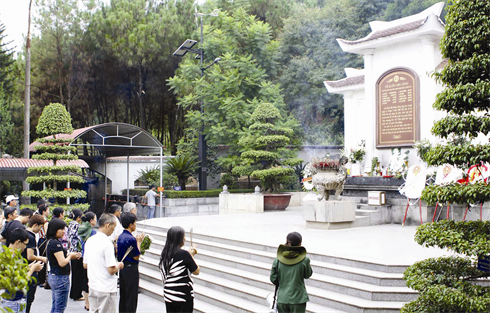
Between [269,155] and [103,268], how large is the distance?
37.9 feet

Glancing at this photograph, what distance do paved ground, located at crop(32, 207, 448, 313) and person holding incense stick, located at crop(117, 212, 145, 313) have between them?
5.50 ft

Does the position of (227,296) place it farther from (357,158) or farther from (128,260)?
(357,158)

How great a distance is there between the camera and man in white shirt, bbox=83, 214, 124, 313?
15.4 feet

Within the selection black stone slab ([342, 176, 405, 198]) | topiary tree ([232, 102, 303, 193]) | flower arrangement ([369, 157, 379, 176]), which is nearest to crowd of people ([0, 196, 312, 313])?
black stone slab ([342, 176, 405, 198])

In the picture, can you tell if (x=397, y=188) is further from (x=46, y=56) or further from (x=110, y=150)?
(x=46, y=56)

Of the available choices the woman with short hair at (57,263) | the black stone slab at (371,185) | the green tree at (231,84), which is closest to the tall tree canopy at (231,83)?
the green tree at (231,84)

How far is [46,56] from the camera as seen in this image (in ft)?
92.7

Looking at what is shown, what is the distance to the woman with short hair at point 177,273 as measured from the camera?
430cm

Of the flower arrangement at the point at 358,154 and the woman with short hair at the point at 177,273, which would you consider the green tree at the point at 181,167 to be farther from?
the woman with short hair at the point at 177,273

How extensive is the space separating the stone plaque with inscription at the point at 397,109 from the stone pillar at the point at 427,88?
0.16m

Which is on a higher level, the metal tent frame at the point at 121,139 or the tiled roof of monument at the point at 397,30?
the tiled roof of monument at the point at 397,30

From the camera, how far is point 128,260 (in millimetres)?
5113

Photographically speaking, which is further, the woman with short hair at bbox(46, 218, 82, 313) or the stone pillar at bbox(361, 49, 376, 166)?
the stone pillar at bbox(361, 49, 376, 166)

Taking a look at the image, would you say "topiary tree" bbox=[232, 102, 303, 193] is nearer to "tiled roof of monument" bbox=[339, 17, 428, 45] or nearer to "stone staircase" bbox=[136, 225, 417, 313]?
"tiled roof of monument" bbox=[339, 17, 428, 45]
